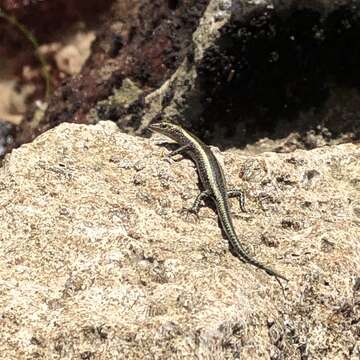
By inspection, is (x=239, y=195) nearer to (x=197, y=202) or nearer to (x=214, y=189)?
(x=214, y=189)

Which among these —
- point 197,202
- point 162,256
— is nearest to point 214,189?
point 197,202

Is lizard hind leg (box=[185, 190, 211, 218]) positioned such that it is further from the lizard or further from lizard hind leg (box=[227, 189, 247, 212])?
lizard hind leg (box=[227, 189, 247, 212])

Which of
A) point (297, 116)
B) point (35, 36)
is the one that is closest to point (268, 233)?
point (297, 116)

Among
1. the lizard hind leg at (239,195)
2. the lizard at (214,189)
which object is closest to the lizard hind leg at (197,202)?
the lizard at (214,189)

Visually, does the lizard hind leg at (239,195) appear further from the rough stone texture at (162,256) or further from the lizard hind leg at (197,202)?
the lizard hind leg at (197,202)

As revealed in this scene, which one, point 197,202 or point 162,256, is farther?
point 197,202

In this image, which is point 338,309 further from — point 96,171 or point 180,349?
point 96,171
